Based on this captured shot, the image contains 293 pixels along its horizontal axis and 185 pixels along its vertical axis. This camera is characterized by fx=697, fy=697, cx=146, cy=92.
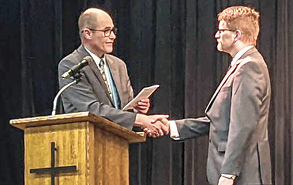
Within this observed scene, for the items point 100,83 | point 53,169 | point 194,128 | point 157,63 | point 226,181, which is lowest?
point 226,181

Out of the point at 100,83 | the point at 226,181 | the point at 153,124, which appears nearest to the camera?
the point at 226,181

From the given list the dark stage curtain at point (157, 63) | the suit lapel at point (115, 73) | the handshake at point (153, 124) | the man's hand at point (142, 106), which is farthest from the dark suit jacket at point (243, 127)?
the dark stage curtain at point (157, 63)

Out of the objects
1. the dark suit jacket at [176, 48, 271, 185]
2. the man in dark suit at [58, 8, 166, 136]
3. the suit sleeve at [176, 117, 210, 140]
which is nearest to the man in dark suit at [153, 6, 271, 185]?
the dark suit jacket at [176, 48, 271, 185]

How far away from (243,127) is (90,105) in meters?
0.99

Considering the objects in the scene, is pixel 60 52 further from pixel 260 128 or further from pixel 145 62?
pixel 260 128

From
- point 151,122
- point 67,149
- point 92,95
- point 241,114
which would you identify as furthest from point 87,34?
point 241,114

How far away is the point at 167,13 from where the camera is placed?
603 cm

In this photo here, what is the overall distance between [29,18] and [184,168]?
207cm

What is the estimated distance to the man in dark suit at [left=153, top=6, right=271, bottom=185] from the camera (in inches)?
156

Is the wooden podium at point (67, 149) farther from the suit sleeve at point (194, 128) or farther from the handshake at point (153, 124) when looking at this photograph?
the suit sleeve at point (194, 128)

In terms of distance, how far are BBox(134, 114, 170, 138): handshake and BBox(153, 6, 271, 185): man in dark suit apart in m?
0.45

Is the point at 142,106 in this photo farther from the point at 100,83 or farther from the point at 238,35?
the point at 238,35

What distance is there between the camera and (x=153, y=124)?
15.3 feet

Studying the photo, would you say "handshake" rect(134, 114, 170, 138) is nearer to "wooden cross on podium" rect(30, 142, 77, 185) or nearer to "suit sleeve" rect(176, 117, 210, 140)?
"suit sleeve" rect(176, 117, 210, 140)
